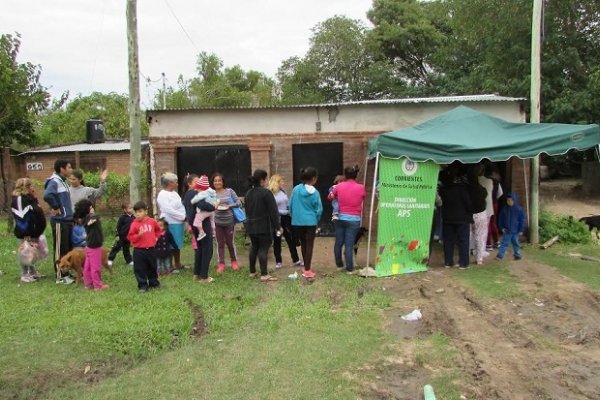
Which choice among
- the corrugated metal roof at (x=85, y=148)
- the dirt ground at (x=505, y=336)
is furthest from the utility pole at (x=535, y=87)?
the corrugated metal roof at (x=85, y=148)

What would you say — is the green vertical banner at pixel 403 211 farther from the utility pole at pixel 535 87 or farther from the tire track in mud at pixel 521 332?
the utility pole at pixel 535 87

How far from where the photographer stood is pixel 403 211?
27.7 feet

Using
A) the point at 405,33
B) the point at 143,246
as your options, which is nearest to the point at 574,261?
the point at 143,246

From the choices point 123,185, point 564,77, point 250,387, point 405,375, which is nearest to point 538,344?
point 405,375

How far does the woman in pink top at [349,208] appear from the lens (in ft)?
26.9

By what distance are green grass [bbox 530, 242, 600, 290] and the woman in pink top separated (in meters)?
3.28

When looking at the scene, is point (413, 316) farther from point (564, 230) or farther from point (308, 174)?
point (564, 230)

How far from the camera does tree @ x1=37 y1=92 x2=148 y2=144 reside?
32812mm

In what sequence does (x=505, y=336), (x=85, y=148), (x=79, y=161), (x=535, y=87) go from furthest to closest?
(x=85, y=148) → (x=79, y=161) → (x=535, y=87) → (x=505, y=336)

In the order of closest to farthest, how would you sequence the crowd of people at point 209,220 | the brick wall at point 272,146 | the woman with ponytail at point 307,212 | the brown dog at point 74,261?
the crowd of people at point 209,220 < the brown dog at point 74,261 < the woman with ponytail at point 307,212 < the brick wall at point 272,146

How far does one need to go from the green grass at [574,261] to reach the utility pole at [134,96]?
285 inches

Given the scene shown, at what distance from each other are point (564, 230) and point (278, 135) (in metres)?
6.31

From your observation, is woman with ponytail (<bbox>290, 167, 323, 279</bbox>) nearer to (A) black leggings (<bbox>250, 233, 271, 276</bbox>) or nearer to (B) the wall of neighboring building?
(A) black leggings (<bbox>250, 233, 271, 276</bbox>)

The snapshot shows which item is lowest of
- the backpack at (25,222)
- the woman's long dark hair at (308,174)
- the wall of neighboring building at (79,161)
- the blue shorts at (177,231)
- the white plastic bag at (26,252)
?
the white plastic bag at (26,252)
